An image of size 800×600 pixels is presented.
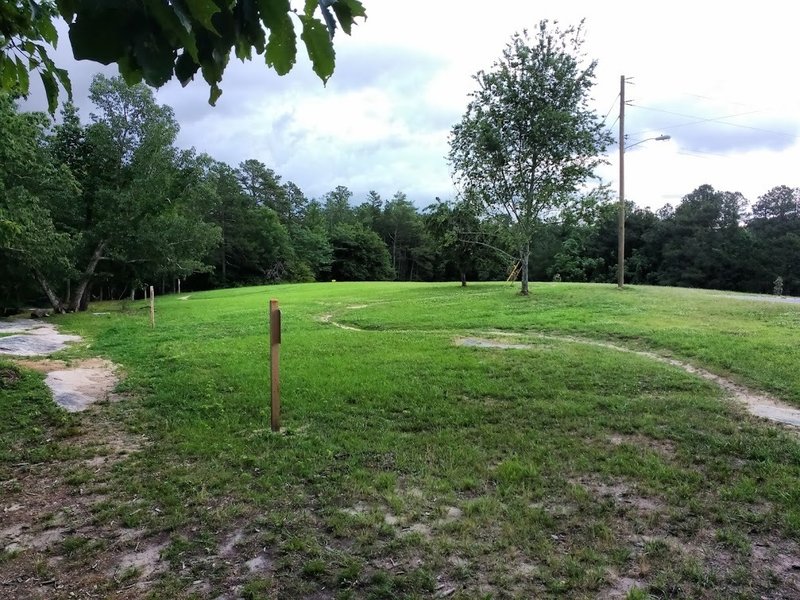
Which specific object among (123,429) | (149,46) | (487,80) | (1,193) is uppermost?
(487,80)

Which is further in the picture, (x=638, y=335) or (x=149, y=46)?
(x=638, y=335)

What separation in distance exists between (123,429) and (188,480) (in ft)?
6.64

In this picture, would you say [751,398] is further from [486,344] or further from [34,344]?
[34,344]

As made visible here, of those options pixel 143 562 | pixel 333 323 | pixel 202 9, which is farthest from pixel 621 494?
pixel 333 323

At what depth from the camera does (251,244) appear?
62.9 metres

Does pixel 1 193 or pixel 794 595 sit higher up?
pixel 1 193

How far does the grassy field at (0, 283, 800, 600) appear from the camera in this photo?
2.86m

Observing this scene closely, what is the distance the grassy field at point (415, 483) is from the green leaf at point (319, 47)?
2.44 metres

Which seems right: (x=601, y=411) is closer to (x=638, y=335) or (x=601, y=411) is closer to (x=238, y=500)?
(x=238, y=500)

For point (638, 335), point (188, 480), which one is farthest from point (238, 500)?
point (638, 335)

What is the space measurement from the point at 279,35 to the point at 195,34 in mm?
244

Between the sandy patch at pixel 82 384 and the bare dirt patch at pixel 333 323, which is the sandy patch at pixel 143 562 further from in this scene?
the bare dirt patch at pixel 333 323

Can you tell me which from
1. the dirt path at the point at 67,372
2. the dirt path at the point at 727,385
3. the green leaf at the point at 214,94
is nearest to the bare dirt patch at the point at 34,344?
the dirt path at the point at 67,372

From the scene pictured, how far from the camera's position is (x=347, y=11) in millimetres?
1459
